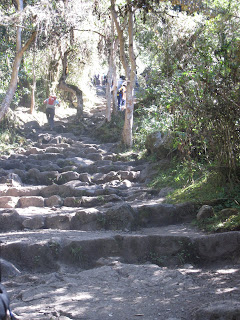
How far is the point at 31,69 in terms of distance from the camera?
71.9ft

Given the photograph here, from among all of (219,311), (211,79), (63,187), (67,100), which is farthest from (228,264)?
(67,100)

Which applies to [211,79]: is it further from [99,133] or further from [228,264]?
[99,133]

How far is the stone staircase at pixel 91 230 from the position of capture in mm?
5836

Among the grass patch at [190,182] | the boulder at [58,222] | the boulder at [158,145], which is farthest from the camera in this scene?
the boulder at [158,145]

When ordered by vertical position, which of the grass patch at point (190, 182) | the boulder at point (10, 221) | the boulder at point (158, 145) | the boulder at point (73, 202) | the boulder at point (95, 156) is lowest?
the boulder at point (10, 221)

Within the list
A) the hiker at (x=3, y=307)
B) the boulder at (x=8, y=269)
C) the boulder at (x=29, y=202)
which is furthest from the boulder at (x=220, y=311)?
the boulder at (x=29, y=202)

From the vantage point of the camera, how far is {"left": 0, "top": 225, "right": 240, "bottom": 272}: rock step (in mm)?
5887

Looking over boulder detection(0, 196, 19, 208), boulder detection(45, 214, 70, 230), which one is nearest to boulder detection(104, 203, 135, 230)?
boulder detection(45, 214, 70, 230)

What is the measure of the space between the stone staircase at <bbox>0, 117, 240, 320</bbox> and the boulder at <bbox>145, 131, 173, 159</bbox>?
0.70 m

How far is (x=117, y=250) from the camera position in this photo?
6.20 meters

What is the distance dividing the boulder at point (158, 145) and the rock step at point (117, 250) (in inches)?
218

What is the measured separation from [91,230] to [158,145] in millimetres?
5467

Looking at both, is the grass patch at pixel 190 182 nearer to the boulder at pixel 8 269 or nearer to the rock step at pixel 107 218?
the rock step at pixel 107 218

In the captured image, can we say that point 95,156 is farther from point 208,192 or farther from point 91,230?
point 91,230
